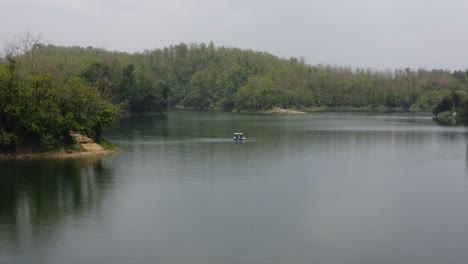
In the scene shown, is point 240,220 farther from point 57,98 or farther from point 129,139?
point 129,139

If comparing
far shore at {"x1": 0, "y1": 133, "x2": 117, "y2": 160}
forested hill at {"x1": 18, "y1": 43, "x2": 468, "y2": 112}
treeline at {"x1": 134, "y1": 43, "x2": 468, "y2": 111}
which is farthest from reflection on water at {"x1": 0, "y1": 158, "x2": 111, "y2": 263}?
treeline at {"x1": 134, "y1": 43, "x2": 468, "y2": 111}

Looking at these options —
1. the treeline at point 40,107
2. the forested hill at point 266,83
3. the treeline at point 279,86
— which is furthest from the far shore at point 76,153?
the treeline at point 279,86

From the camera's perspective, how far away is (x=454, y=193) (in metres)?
33.7

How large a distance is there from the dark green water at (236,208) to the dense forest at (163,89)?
4.29m

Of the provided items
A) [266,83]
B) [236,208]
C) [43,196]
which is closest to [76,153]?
[43,196]

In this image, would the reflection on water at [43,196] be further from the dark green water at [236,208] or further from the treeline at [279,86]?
the treeline at [279,86]

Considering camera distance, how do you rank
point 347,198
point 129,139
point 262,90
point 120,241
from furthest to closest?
1. point 262,90
2. point 129,139
3. point 347,198
4. point 120,241

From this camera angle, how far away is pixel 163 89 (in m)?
127

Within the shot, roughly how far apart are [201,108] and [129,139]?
106m

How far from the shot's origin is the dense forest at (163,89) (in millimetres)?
44250

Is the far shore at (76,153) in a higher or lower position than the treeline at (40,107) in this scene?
lower

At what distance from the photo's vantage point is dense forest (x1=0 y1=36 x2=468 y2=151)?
44250mm

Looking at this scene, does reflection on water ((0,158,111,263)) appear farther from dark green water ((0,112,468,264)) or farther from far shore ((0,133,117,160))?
far shore ((0,133,117,160))

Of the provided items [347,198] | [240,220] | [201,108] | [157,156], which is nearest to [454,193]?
[347,198]
